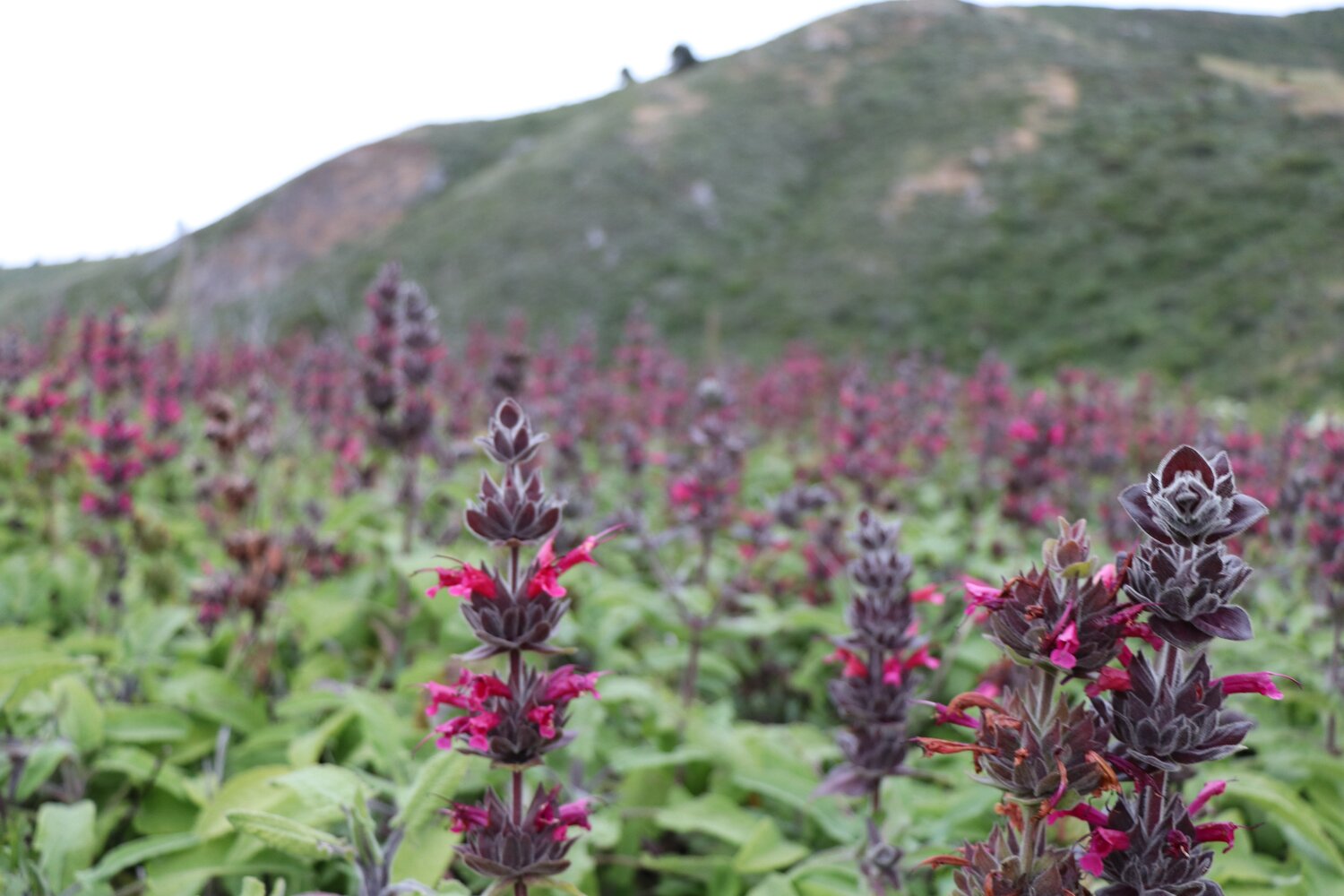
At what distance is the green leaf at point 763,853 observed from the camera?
6.89 ft

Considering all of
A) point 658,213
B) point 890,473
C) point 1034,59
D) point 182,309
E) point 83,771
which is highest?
point 1034,59

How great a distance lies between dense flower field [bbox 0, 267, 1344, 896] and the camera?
107 cm

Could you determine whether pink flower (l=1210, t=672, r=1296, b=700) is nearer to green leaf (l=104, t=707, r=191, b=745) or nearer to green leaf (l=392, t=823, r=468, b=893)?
green leaf (l=392, t=823, r=468, b=893)

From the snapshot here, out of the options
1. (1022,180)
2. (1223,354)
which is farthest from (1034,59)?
(1223,354)

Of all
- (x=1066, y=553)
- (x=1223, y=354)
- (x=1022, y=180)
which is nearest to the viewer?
(x=1066, y=553)

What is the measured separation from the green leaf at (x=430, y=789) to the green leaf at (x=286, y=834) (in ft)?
0.56

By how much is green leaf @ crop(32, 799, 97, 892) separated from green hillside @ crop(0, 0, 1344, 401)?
23.1m

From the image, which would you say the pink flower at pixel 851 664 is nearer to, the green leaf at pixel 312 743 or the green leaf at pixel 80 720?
the green leaf at pixel 312 743

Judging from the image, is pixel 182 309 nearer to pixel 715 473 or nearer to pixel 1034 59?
pixel 715 473

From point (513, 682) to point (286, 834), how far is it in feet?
1.69

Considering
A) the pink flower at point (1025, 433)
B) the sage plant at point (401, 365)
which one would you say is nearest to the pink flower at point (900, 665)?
the sage plant at point (401, 365)

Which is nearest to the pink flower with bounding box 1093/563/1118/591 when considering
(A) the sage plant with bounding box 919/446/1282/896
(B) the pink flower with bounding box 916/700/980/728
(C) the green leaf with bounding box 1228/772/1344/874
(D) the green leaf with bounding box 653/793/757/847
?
(A) the sage plant with bounding box 919/446/1282/896

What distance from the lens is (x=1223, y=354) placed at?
22.6 metres

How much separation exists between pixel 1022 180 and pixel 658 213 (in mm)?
15463
